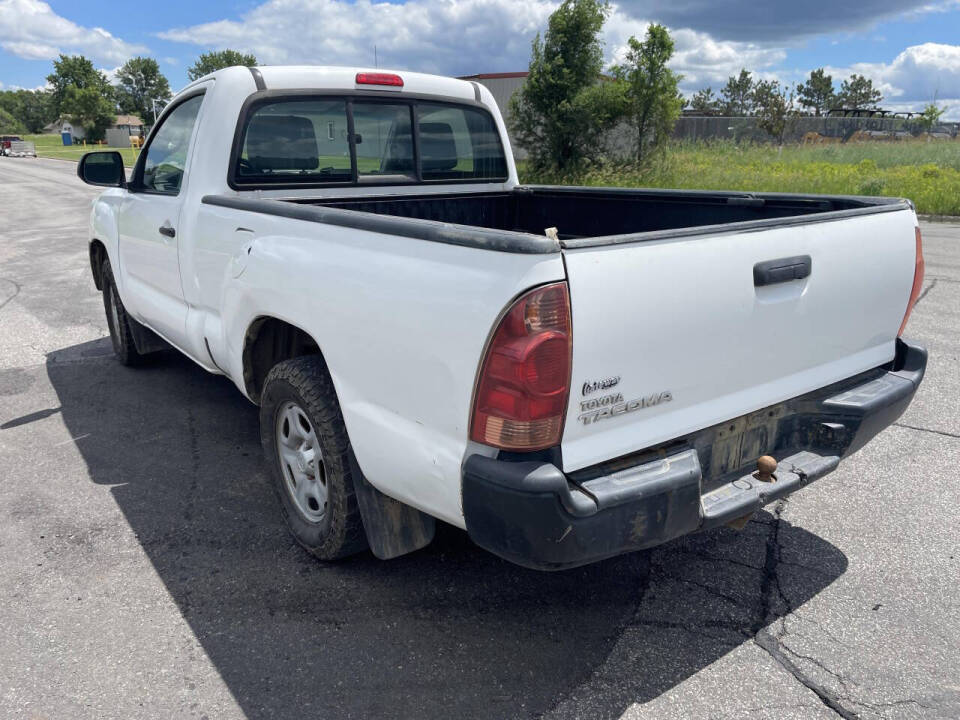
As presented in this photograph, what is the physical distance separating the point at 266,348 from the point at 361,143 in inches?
56.5

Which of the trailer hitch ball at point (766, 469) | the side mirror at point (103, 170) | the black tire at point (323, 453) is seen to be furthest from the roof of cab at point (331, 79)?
the trailer hitch ball at point (766, 469)

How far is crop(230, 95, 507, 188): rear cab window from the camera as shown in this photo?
13.0 ft

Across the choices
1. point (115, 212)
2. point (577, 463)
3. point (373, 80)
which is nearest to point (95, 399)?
point (115, 212)

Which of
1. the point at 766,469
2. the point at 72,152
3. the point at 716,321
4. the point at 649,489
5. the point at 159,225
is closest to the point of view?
the point at 649,489

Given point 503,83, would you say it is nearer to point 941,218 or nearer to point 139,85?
point 941,218

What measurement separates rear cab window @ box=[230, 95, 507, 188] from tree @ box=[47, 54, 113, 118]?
137927 millimetres

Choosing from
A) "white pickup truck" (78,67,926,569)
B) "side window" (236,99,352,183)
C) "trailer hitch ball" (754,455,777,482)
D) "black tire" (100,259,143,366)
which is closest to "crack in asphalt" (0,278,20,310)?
"black tire" (100,259,143,366)

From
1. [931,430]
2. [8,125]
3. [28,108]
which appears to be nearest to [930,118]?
[931,430]

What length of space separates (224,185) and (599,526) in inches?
106

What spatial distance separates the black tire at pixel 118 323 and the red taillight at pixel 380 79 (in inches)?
98.6

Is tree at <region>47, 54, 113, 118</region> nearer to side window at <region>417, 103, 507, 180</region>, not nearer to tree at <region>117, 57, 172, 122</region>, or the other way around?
tree at <region>117, 57, 172, 122</region>

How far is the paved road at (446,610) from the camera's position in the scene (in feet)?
8.07

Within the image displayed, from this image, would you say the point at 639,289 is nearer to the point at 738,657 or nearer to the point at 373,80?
the point at 738,657

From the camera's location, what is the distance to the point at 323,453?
2920mm
